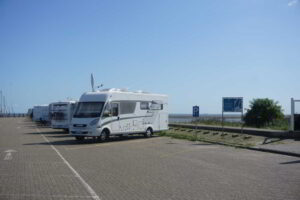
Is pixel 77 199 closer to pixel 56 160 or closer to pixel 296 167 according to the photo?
pixel 56 160

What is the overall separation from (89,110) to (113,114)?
1.48m

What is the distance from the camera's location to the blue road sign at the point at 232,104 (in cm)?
2423

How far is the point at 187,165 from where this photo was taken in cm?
1282

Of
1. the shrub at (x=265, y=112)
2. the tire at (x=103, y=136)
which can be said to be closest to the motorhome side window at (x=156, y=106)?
the tire at (x=103, y=136)

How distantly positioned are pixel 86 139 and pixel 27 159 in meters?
10.3

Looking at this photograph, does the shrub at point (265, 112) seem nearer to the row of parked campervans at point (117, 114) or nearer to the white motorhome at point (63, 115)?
the row of parked campervans at point (117, 114)

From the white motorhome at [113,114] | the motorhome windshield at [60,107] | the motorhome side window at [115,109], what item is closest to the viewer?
the white motorhome at [113,114]

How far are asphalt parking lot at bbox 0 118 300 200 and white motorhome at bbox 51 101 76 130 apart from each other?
14680mm

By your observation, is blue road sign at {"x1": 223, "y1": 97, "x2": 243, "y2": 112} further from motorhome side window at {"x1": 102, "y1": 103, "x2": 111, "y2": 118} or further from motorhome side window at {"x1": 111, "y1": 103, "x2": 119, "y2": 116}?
motorhome side window at {"x1": 102, "y1": 103, "x2": 111, "y2": 118}

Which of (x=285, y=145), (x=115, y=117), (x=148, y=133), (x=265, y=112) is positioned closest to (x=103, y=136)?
(x=115, y=117)

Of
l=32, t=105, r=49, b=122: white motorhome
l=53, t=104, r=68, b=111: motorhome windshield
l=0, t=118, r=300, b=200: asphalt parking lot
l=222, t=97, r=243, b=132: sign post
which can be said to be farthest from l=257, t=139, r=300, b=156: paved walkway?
l=32, t=105, r=49, b=122: white motorhome

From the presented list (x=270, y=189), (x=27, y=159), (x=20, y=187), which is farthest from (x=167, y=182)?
(x=27, y=159)

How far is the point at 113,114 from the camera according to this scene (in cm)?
2255

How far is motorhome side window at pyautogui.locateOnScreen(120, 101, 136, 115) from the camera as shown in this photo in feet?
76.4
